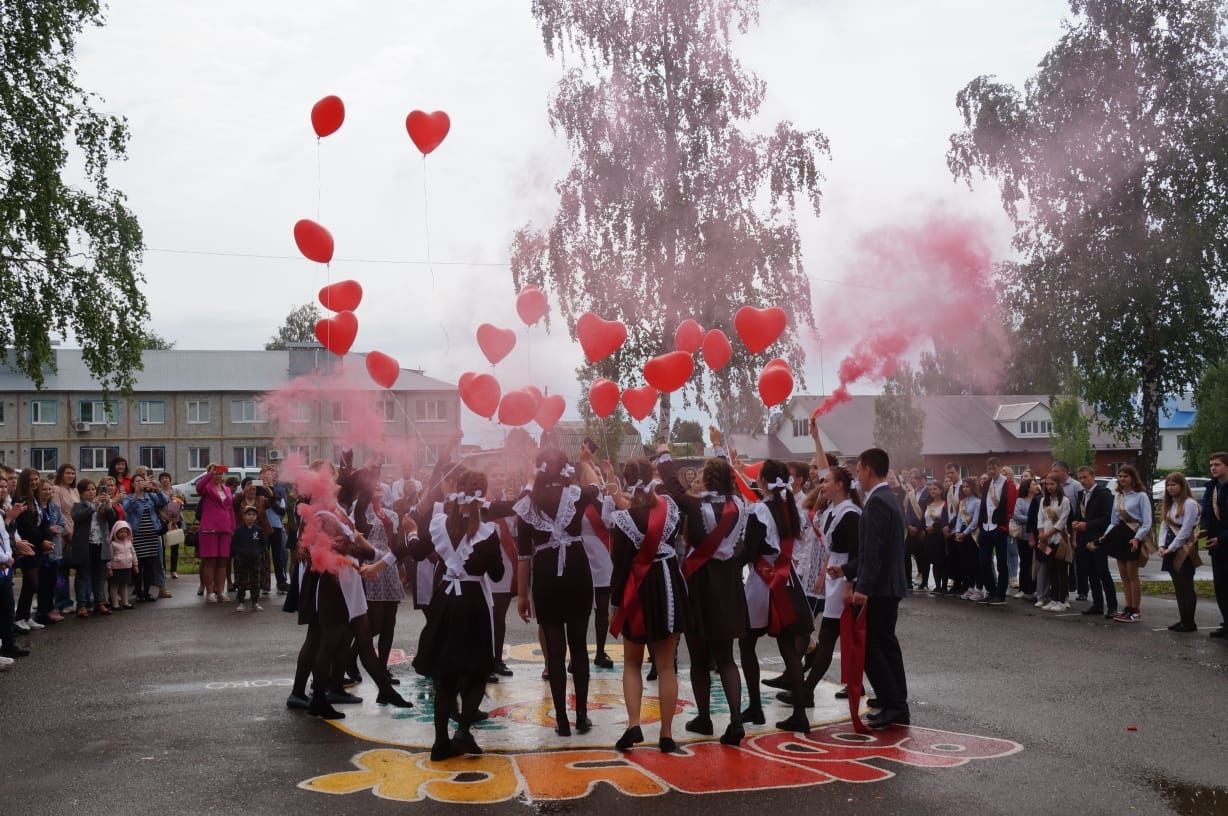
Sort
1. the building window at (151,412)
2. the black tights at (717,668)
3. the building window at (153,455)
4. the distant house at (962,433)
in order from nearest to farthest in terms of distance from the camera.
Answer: the black tights at (717,668) → the building window at (151,412) → the building window at (153,455) → the distant house at (962,433)

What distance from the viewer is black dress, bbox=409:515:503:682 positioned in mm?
6691

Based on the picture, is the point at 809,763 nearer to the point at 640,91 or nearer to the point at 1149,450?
the point at 640,91

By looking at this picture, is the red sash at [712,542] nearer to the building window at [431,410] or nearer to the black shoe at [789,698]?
the black shoe at [789,698]

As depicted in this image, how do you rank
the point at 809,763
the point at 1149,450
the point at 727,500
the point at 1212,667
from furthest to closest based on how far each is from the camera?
the point at 1149,450, the point at 1212,667, the point at 727,500, the point at 809,763

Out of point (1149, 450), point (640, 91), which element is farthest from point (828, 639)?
point (1149, 450)

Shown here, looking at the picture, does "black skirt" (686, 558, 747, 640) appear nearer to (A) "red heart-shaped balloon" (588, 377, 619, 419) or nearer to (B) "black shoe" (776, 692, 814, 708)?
(B) "black shoe" (776, 692, 814, 708)

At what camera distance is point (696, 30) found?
957 inches

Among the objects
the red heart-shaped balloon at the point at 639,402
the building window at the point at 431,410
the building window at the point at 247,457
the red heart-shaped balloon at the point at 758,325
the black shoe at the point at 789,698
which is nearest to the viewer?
the black shoe at the point at 789,698

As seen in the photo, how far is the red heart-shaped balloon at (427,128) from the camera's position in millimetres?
9867

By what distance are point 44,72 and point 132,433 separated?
1637 inches

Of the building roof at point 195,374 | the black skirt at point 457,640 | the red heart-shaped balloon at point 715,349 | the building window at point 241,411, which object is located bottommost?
the black skirt at point 457,640

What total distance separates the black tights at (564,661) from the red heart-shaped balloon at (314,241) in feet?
13.5

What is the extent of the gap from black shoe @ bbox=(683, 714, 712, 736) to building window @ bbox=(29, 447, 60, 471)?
2300 inches

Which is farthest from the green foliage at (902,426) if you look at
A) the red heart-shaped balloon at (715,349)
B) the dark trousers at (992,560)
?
the red heart-shaped balloon at (715,349)
